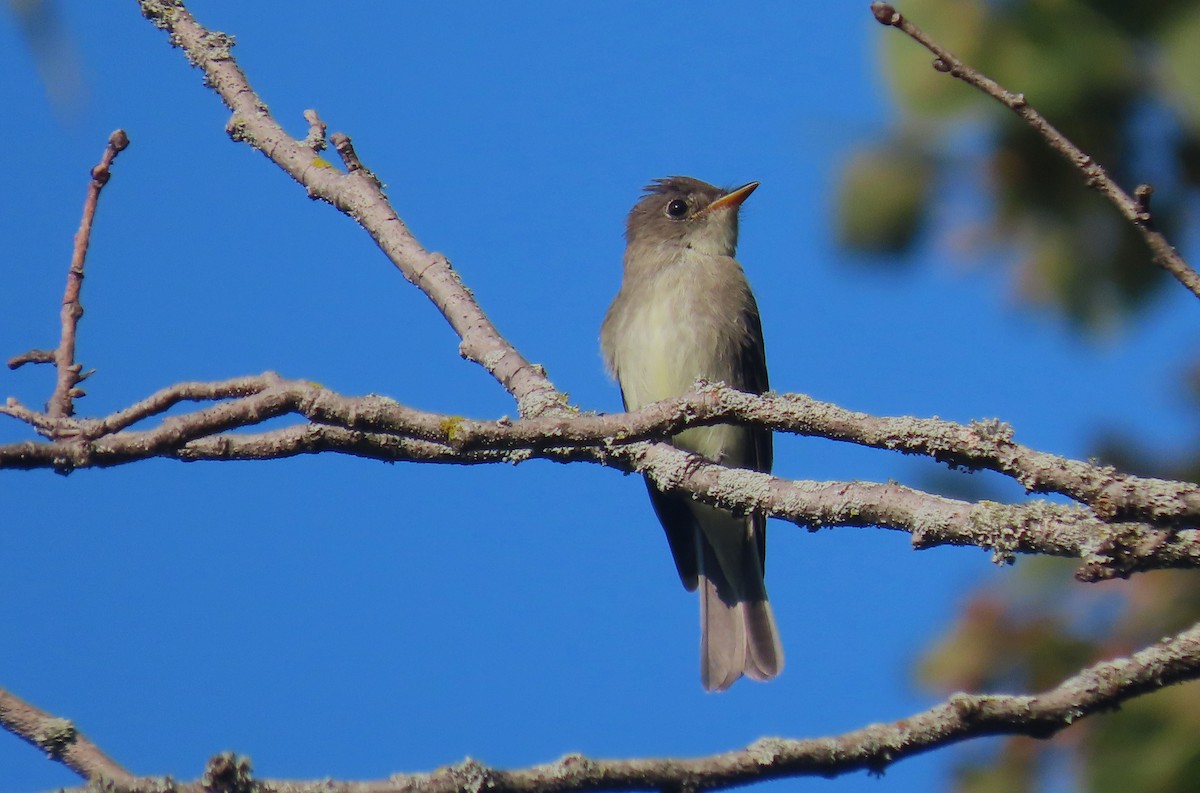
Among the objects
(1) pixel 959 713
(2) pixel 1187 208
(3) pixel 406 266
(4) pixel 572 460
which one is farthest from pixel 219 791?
(2) pixel 1187 208

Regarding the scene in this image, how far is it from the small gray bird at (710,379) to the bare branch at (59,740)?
4.44 meters

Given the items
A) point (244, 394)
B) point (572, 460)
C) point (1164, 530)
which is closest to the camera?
point (1164, 530)

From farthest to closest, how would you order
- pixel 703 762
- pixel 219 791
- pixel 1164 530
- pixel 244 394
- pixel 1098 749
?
pixel 1098 749 → pixel 244 394 → pixel 1164 530 → pixel 703 762 → pixel 219 791

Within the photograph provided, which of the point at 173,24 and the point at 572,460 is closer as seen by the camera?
the point at 572,460

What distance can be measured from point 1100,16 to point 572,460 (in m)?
2.04

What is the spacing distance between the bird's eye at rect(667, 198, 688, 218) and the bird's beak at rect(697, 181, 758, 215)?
13 cm

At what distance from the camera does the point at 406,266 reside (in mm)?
4094

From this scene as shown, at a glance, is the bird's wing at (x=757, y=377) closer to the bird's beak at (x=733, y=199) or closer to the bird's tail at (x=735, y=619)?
the bird's tail at (x=735, y=619)

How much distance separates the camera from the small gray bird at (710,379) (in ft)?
20.9

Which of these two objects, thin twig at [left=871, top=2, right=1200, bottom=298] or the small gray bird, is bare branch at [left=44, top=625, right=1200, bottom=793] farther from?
the small gray bird

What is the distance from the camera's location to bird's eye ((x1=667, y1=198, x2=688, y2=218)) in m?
7.52

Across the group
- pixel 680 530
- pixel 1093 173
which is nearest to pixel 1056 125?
pixel 1093 173

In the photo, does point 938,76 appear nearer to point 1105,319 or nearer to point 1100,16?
point 1100,16

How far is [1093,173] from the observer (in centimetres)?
213
